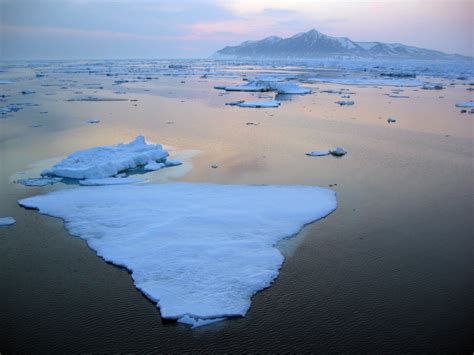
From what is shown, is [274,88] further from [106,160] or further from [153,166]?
[106,160]

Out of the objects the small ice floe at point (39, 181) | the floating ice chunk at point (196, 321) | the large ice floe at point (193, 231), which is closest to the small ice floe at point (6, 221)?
the large ice floe at point (193, 231)

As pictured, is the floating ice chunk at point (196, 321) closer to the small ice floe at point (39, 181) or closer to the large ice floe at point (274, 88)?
the small ice floe at point (39, 181)

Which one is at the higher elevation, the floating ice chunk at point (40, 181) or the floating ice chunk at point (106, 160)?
the floating ice chunk at point (106, 160)

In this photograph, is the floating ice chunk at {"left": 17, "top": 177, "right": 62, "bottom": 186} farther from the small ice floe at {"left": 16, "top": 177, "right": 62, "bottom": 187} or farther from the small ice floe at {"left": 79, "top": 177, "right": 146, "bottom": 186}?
the small ice floe at {"left": 79, "top": 177, "right": 146, "bottom": 186}

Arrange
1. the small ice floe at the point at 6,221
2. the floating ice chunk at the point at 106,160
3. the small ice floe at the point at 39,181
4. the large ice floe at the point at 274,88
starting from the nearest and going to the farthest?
the small ice floe at the point at 6,221, the small ice floe at the point at 39,181, the floating ice chunk at the point at 106,160, the large ice floe at the point at 274,88

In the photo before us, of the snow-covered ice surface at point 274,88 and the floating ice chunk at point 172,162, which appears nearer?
the floating ice chunk at point 172,162

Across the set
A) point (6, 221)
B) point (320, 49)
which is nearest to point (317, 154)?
point (6, 221)

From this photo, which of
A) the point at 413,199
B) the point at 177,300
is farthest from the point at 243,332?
the point at 413,199
